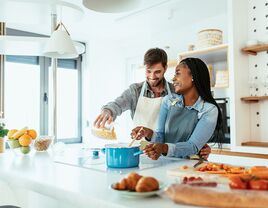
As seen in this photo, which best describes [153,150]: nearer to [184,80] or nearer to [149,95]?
[184,80]

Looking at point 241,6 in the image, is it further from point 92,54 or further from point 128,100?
point 92,54

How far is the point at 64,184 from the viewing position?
3.08ft

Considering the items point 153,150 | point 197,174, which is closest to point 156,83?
point 153,150

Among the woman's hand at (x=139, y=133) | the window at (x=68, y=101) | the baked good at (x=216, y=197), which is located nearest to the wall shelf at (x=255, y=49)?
the woman's hand at (x=139, y=133)

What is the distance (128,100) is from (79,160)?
2.29ft

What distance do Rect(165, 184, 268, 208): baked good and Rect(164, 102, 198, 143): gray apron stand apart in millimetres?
811

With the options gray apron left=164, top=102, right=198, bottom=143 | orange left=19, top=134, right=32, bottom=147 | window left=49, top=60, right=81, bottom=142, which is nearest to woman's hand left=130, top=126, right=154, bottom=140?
gray apron left=164, top=102, right=198, bottom=143

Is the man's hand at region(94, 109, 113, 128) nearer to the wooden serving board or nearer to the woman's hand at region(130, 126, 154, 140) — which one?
the woman's hand at region(130, 126, 154, 140)

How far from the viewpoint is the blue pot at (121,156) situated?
116 cm

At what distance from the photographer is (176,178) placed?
980mm

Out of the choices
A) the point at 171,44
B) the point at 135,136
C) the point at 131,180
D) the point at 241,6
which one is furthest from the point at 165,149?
the point at 171,44

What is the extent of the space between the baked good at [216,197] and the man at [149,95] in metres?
1.06

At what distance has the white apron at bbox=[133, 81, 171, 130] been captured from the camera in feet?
6.23

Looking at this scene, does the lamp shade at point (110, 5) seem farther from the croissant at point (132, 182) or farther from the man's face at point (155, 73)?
the croissant at point (132, 182)
